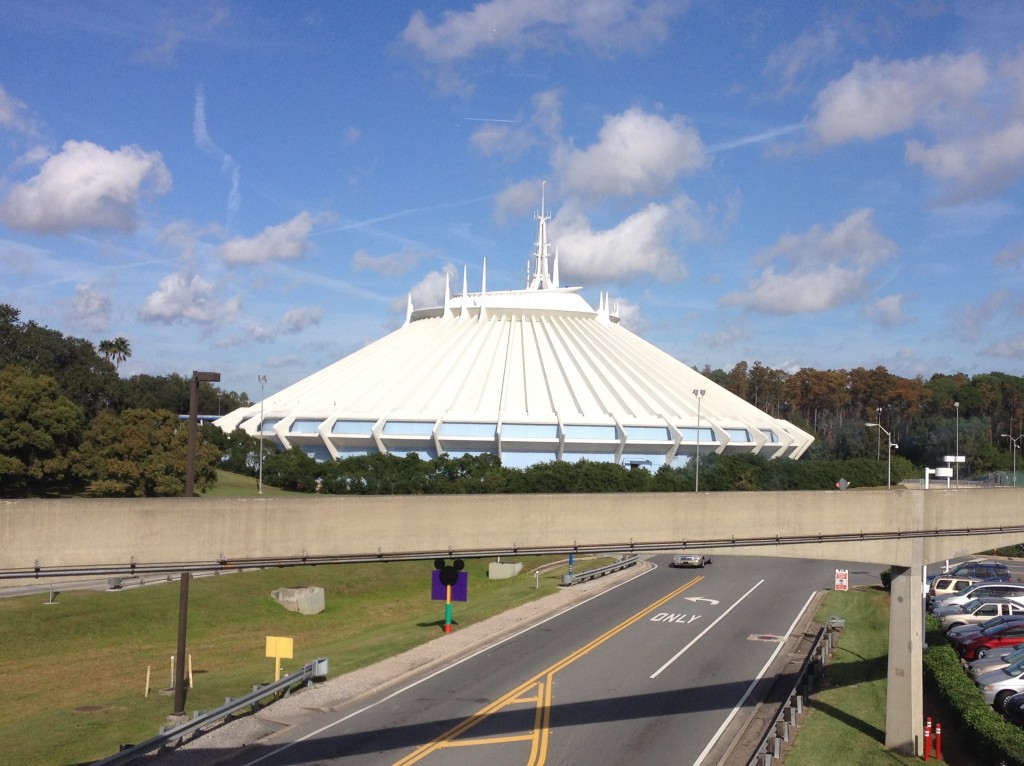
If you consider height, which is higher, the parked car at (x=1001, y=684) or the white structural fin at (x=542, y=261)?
the white structural fin at (x=542, y=261)

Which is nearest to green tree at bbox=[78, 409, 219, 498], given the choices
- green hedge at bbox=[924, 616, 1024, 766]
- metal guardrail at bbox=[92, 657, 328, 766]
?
metal guardrail at bbox=[92, 657, 328, 766]

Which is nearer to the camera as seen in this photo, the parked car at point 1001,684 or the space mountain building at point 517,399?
the parked car at point 1001,684

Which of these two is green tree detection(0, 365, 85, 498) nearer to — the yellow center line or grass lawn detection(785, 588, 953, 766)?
the yellow center line

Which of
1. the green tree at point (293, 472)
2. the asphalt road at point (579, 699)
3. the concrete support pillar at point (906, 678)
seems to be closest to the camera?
the asphalt road at point (579, 699)

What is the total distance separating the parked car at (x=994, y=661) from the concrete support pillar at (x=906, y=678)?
4.01 meters

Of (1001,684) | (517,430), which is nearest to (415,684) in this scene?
(1001,684)

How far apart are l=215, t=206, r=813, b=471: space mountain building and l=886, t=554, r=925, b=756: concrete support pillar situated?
43968mm

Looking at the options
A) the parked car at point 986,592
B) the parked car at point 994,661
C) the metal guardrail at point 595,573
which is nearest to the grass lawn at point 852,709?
the parked car at point 994,661

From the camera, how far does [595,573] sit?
40719mm

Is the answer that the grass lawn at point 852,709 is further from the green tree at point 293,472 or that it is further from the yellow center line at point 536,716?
the green tree at point 293,472

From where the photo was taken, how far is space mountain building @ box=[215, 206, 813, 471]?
243 ft

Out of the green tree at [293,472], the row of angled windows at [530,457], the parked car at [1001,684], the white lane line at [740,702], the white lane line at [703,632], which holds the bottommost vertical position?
the white lane line at [703,632]

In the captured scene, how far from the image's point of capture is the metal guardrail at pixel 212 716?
629 inches

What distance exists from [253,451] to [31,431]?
97.5 feet
